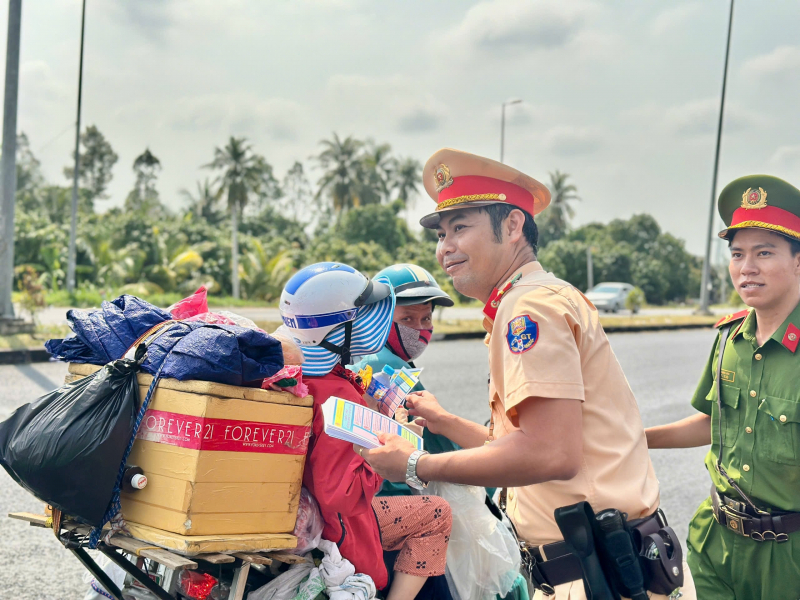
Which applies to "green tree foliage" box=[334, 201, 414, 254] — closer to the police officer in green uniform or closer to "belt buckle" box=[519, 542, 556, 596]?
the police officer in green uniform

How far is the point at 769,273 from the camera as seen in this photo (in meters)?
2.44

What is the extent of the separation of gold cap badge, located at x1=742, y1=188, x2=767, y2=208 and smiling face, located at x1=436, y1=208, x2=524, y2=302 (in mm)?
1096

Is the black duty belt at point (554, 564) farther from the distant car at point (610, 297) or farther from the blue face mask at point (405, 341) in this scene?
the distant car at point (610, 297)

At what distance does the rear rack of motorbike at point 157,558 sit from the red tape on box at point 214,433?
252mm

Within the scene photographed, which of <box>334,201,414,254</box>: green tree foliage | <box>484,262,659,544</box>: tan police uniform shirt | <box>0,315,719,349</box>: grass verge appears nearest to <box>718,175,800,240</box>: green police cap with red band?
<box>484,262,659,544</box>: tan police uniform shirt

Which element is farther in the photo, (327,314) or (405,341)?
(405,341)

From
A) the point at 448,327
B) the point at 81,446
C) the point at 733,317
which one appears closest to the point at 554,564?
the point at 81,446

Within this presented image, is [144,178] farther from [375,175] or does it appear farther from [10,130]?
[10,130]

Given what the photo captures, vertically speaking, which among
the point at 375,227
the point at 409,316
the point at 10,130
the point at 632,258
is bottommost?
the point at 409,316

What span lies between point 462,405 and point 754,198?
5836 millimetres

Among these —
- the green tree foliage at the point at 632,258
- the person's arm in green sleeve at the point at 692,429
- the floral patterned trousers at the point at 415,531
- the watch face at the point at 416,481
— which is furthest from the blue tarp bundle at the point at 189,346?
the green tree foliage at the point at 632,258

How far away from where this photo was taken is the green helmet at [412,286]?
311 centimetres

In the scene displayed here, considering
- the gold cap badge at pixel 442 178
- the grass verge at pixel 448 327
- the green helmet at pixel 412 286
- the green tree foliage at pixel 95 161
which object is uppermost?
the green tree foliage at pixel 95 161

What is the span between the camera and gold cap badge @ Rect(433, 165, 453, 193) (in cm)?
198
